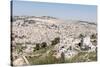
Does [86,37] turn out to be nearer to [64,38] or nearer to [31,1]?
[64,38]

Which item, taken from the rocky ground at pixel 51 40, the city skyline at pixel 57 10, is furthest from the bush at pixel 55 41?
the city skyline at pixel 57 10

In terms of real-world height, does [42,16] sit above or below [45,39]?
above

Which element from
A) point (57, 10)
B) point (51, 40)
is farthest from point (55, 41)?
point (57, 10)

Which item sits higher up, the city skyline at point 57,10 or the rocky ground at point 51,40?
the city skyline at point 57,10

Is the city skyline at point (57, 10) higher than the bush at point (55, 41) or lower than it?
higher

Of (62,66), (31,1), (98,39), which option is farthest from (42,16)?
(98,39)

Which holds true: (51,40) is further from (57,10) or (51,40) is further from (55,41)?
(57,10)

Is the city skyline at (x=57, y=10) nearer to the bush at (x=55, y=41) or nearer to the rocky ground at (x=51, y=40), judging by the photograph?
the rocky ground at (x=51, y=40)

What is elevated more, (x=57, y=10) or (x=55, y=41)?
(x=57, y=10)

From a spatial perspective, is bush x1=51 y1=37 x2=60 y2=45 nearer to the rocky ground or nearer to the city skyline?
the rocky ground
